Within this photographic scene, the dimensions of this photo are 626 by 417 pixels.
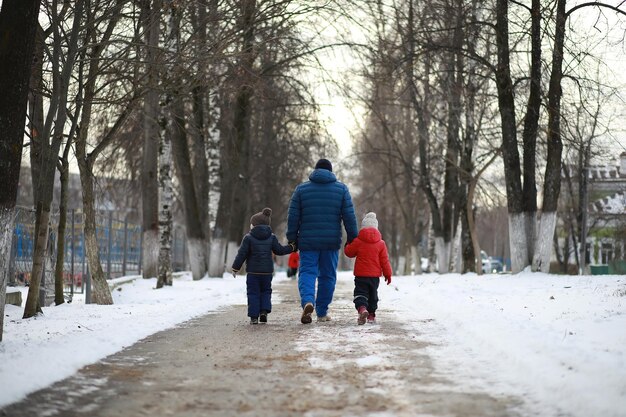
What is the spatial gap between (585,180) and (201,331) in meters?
32.9

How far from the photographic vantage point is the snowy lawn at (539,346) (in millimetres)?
5465

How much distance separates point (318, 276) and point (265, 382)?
5.14m

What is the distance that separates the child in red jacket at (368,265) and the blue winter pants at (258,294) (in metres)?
1.14

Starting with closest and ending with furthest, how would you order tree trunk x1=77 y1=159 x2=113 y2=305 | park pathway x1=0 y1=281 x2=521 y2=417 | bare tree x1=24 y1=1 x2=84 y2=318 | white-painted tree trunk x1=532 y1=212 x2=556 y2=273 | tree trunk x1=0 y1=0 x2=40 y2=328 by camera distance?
1. park pathway x1=0 y1=281 x2=521 y2=417
2. tree trunk x1=0 y1=0 x2=40 y2=328
3. bare tree x1=24 y1=1 x2=84 y2=318
4. tree trunk x1=77 y1=159 x2=113 y2=305
5. white-painted tree trunk x1=532 y1=212 x2=556 y2=273

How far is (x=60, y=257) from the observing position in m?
13.9

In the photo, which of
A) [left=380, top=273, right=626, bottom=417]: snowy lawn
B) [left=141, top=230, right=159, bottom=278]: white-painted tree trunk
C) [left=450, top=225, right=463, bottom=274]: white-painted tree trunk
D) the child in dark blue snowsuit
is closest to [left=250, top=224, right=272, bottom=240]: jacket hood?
the child in dark blue snowsuit

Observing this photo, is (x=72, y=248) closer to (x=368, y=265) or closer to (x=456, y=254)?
(x=368, y=265)

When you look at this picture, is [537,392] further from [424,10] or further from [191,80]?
[424,10]

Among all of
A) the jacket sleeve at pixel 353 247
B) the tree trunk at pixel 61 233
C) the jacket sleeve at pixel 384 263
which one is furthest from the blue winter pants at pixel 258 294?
the tree trunk at pixel 61 233

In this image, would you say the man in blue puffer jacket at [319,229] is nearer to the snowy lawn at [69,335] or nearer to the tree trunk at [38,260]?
the snowy lawn at [69,335]

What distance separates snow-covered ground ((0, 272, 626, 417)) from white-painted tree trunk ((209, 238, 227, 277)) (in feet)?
41.7

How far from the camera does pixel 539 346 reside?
7355 mm

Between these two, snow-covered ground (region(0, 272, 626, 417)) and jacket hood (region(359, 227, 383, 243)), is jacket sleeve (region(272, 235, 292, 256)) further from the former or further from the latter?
snow-covered ground (region(0, 272, 626, 417))

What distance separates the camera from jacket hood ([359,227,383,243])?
11477 mm
